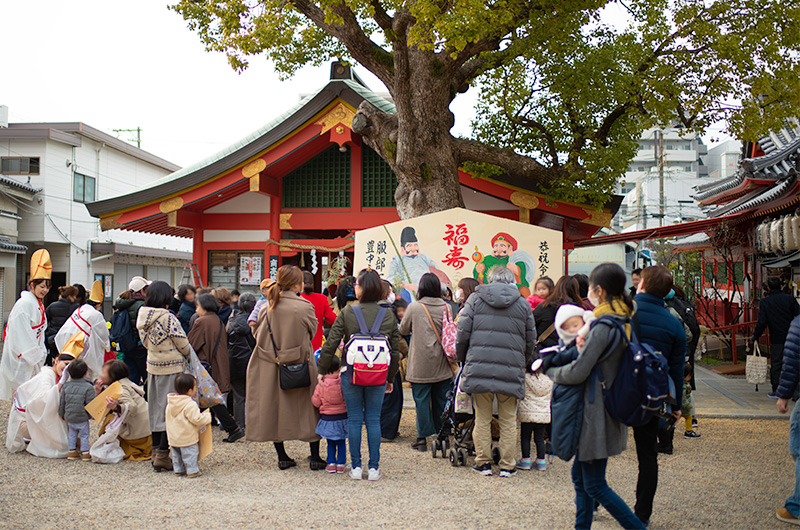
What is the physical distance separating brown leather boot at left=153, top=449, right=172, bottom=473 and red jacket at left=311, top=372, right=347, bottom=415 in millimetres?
1470

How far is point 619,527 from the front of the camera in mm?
4105

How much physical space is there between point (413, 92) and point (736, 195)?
9.45 meters

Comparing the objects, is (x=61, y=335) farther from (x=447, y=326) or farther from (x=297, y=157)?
(x=297, y=157)

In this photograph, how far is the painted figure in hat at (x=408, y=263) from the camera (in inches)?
329

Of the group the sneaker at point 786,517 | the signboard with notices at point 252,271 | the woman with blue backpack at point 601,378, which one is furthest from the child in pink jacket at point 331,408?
the signboard with notices at point 252,271

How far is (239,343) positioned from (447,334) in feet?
7.73

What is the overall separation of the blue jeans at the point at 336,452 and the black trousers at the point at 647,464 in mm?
2507

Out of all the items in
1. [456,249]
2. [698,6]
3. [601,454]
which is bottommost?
[601,454]

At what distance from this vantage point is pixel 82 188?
23375mm

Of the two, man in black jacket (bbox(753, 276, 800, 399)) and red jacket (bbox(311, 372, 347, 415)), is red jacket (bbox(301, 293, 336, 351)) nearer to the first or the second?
red jacket (bbox(311, 372, 347, 415))

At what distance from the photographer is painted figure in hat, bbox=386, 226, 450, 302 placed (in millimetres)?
8352

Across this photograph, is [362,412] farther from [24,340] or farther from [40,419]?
[24,340]

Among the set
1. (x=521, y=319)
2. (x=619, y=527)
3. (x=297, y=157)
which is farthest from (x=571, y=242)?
(x=619, y=527)

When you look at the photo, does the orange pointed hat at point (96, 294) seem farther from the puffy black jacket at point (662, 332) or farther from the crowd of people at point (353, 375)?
the puffy black jacket at point (662, 332)
